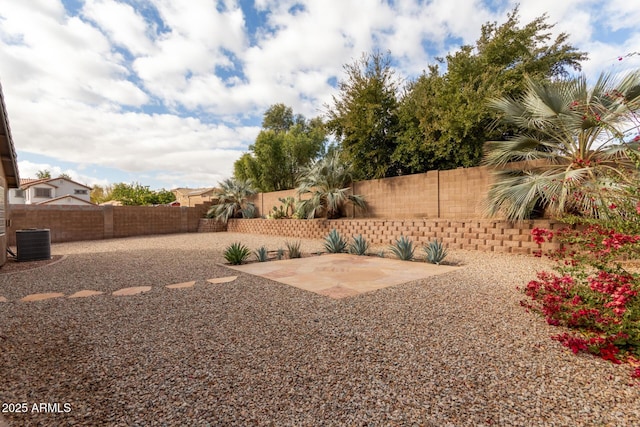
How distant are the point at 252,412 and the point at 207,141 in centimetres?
2066

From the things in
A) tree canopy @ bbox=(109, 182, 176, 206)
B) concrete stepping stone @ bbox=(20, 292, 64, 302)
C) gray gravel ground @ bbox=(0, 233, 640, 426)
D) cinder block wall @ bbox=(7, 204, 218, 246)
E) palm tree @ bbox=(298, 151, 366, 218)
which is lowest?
gray gravel ground @ bbox=(0, 233, 640, 426)

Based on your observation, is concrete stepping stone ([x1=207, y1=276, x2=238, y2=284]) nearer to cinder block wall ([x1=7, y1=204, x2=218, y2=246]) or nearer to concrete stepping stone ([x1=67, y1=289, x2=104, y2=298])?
concrete stepping stone ([x1=67, y1=289, x2=104, y2=298])

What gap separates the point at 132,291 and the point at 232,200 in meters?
12.9

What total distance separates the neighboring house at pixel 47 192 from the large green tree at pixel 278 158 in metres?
19.8

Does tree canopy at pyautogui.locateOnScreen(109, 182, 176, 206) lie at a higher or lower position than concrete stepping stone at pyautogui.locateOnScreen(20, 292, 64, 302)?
higher

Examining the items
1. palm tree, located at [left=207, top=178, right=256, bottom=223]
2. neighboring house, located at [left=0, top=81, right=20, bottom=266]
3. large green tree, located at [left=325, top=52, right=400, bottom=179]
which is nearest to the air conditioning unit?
neighboring house, located at [left=0, top=81, right=20, bottom=266]

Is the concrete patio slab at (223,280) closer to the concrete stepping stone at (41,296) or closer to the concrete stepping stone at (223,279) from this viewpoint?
the concrete stepping stone at (223,279)

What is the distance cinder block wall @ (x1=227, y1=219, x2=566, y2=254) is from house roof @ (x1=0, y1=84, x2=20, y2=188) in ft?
28.1

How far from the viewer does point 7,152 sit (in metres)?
7.16

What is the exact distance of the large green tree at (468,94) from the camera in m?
8.47

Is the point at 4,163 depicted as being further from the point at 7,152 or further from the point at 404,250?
the point at 404,250

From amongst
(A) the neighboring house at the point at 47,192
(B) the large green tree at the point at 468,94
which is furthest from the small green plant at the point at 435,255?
(A) the neighboring house at the point at 47,192

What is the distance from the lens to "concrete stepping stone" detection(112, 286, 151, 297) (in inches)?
167

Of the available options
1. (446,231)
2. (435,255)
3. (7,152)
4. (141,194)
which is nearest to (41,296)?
(7,152)
